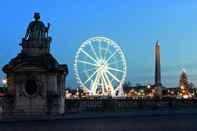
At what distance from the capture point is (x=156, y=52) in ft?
423

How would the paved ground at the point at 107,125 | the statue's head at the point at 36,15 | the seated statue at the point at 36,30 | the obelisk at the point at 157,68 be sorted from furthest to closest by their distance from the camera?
the obelisk at the point at 157,68 → the statue's head at the point at 36,15 → the seated statue at the point at 36,30 → the paved ground at the point at 107,125

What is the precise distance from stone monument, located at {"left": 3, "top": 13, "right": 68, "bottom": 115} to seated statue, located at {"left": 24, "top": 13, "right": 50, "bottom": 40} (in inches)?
8.2

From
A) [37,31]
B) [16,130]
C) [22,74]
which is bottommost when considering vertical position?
[16,130]

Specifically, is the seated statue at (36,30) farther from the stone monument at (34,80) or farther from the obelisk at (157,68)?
A: the obelisk at (157,68)

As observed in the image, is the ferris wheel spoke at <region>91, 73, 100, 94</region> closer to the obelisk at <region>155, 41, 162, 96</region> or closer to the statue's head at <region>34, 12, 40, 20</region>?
the obelisk at <region>155, 41, 162, 96</region>

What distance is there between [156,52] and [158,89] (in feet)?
25.2

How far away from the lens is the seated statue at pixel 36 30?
180ft

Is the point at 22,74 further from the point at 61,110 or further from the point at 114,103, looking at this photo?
the point at 114,103

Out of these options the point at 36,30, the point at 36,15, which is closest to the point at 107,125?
the point at 36,30

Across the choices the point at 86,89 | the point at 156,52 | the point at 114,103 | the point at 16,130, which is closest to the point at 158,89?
the point at 156,52

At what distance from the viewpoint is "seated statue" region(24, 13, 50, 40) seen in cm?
5494

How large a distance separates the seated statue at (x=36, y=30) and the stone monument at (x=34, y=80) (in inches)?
8.2

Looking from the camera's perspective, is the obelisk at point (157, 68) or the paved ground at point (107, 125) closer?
the paved ground at point (107, 125)

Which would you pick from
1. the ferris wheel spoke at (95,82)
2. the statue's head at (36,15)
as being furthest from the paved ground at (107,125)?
the ferris wheel spoke at (95,82)
